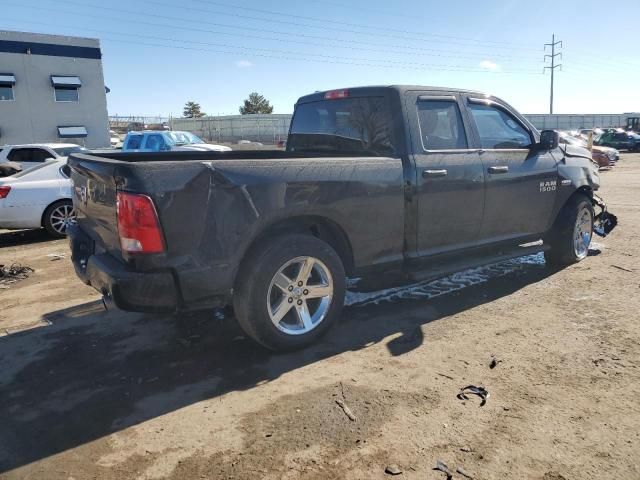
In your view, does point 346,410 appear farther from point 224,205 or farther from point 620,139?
point 620,139

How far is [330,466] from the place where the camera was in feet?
8.17

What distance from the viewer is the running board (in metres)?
4.33

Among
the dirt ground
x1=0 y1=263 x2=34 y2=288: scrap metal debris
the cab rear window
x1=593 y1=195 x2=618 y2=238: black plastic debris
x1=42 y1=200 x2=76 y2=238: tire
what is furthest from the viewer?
the cab rear window

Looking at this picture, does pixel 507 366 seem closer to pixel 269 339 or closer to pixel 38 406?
pixel 269 339

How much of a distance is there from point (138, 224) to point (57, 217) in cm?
616

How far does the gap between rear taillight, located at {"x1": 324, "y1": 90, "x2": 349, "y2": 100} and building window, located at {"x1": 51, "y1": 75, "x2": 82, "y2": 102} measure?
27606mm

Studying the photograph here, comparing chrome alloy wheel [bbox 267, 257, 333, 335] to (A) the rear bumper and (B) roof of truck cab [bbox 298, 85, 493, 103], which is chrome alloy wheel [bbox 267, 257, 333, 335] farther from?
(B) roof of truck cab [bbox 298, 85, 493, 103]

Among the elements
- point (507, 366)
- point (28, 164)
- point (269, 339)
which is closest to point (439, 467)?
point (507, 366)

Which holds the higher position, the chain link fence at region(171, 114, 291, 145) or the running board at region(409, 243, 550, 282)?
the chain link fence at region(171, 114, 291, 145)

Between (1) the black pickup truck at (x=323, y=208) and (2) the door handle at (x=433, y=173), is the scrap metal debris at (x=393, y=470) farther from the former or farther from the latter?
(2) the door handle at (x=433, y=173)

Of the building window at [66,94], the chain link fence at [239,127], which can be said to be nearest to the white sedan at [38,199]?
the building window at [66,94]

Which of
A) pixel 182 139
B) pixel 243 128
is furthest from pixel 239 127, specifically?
pixel 182 139

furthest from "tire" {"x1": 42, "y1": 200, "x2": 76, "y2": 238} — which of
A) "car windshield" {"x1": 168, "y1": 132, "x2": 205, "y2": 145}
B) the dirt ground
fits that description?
"car windshield" {"x1": 168, "y1": 132, "x2": 205, "y2": 145}

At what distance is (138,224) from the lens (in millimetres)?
3107
